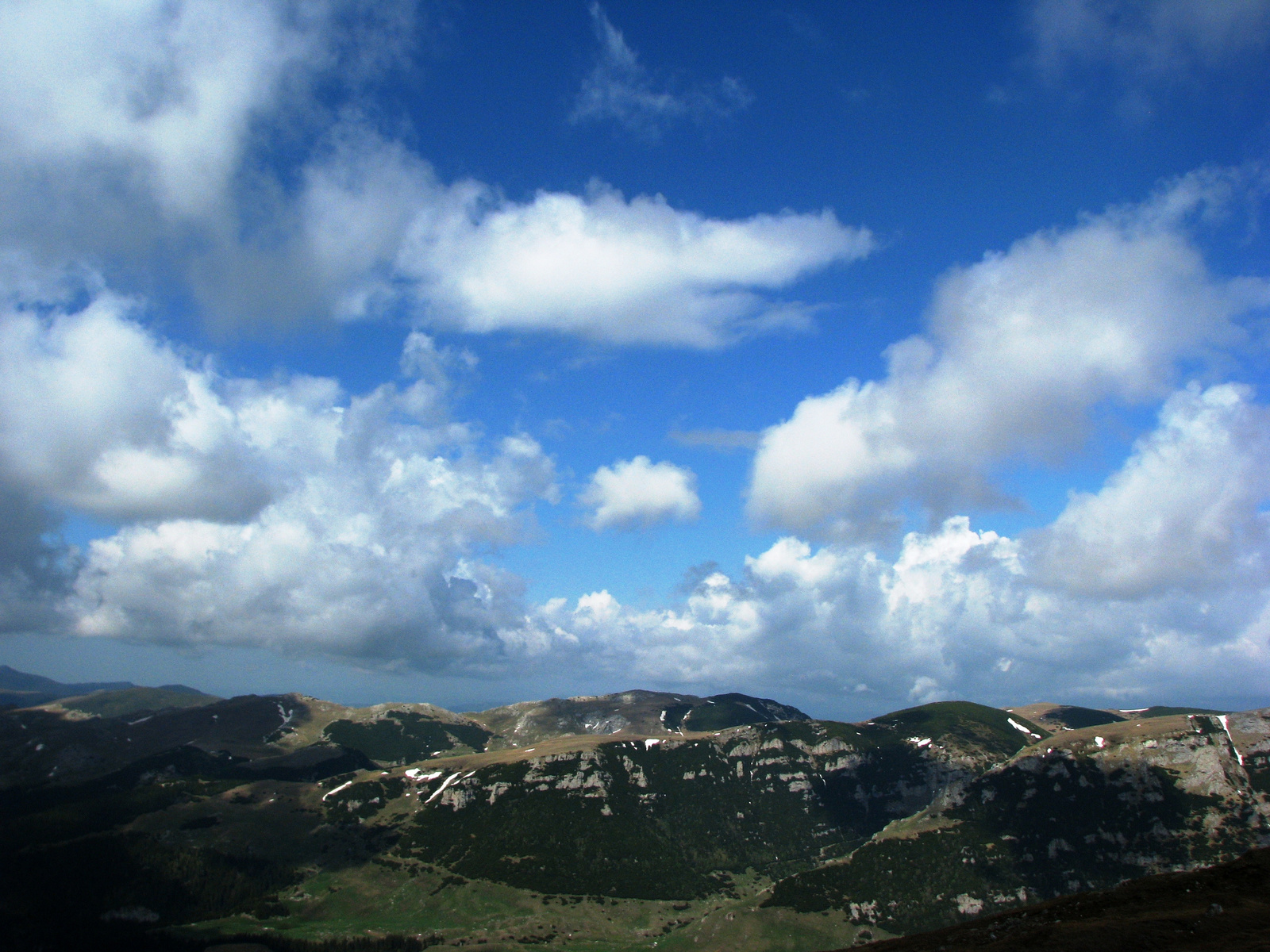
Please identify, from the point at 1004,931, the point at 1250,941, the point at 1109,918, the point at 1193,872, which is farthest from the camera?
the point at 1193,872

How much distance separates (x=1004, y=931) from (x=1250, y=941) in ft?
139

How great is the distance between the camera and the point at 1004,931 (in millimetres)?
122125

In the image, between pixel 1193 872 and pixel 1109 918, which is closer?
pixel 1109 918

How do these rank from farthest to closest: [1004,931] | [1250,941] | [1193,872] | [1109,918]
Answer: [1193,872], [1004,931], [1109,918], [1250,941]

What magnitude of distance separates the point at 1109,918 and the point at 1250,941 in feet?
89.8

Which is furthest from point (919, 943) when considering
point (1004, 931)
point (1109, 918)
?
point (1109, 918)

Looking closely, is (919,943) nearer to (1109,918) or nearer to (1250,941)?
(1109,918)

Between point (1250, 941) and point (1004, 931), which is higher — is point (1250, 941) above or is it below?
above

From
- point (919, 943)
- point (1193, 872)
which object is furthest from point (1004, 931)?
point (1193, 872)

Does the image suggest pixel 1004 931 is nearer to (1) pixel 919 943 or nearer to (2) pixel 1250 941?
(1) pixel 919 943

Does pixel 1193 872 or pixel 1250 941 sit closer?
pixel 1250 941

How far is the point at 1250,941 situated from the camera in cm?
8781

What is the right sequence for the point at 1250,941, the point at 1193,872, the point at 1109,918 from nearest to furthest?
the point at 1250,941 → the point at 1109,918 → the point at 1193,872

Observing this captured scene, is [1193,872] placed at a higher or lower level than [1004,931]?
higher
